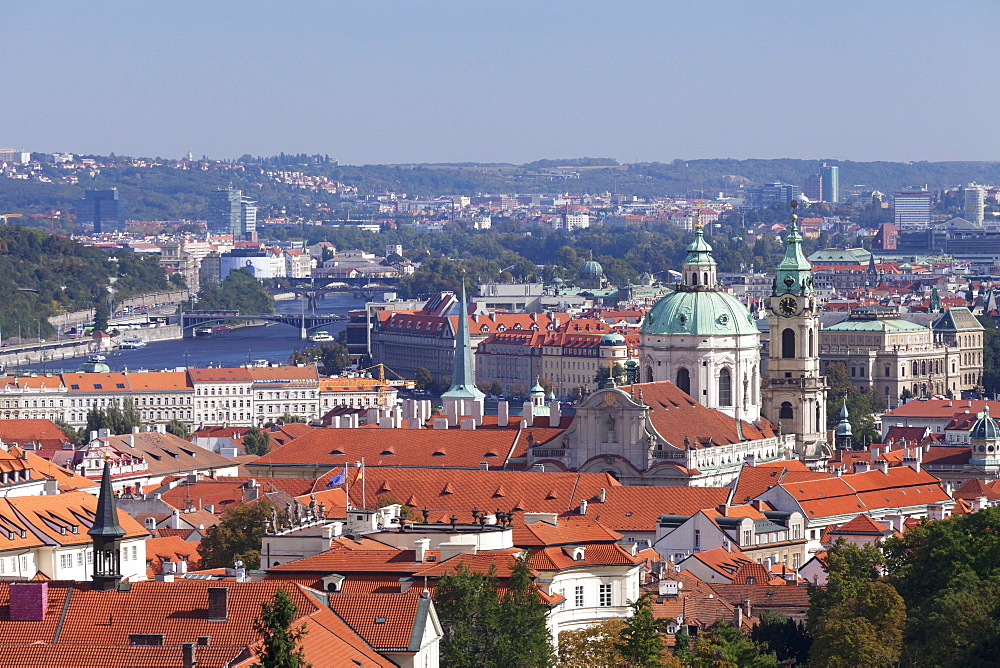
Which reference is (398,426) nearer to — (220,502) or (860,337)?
(220,502)

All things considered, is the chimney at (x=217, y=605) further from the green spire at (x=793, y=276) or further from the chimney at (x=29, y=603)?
the green spire at (x=793, y=276)

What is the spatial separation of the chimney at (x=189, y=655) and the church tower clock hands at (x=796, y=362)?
51.8m

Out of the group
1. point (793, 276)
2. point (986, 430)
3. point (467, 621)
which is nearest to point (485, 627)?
point (467, 621)

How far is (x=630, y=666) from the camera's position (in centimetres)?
3347

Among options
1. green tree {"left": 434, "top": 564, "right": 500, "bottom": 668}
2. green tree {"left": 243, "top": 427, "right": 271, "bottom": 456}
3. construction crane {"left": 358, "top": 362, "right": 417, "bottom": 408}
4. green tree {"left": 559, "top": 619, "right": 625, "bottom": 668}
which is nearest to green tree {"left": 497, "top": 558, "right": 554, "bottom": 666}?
green tree {"left": 434, "top": 564, "right": 500, "bottom": 668}

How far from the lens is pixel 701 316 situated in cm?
7588

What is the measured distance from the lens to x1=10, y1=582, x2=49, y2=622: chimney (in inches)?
1128

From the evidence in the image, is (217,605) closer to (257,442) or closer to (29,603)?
(29,603)

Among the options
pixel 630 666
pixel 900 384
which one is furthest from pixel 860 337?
pixel 630 666

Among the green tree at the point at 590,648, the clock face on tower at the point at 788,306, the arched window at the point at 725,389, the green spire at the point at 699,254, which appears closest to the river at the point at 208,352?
the clock face on tower at the point at 788,306

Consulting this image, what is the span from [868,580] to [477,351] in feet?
333

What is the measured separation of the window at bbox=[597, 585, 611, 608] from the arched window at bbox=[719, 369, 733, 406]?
35424 mm

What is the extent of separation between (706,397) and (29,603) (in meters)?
47.5

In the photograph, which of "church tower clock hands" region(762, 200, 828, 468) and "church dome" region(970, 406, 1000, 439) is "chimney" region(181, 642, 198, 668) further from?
"church dome" region(970, 406, 1000, 439)
